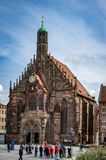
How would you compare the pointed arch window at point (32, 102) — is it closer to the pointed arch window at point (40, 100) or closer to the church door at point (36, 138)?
the pointed arch window at point (40, 100)

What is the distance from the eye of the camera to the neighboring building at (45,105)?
8325 centimetres

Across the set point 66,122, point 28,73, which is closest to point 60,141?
point 66,122

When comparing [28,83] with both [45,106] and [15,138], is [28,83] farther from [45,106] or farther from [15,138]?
[15,138]

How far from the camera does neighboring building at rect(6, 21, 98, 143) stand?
83.2 meters

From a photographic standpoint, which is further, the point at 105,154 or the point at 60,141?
the point at 60,141

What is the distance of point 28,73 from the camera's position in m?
88.5

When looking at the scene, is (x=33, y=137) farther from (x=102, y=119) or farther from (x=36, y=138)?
(x=102, y=119)

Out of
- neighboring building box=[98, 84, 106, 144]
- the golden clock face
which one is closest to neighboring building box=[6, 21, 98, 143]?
the golden clock face

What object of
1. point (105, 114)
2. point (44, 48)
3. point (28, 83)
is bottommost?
point (105, 114)

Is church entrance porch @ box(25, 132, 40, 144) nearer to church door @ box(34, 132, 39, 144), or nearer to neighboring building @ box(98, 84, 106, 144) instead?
church door @ box(34, 132, 39, 144)

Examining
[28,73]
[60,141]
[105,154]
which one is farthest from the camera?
[28,73]

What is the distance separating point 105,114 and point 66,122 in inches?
412

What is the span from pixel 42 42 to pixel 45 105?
1445 cm

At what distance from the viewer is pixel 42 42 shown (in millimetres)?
89500
